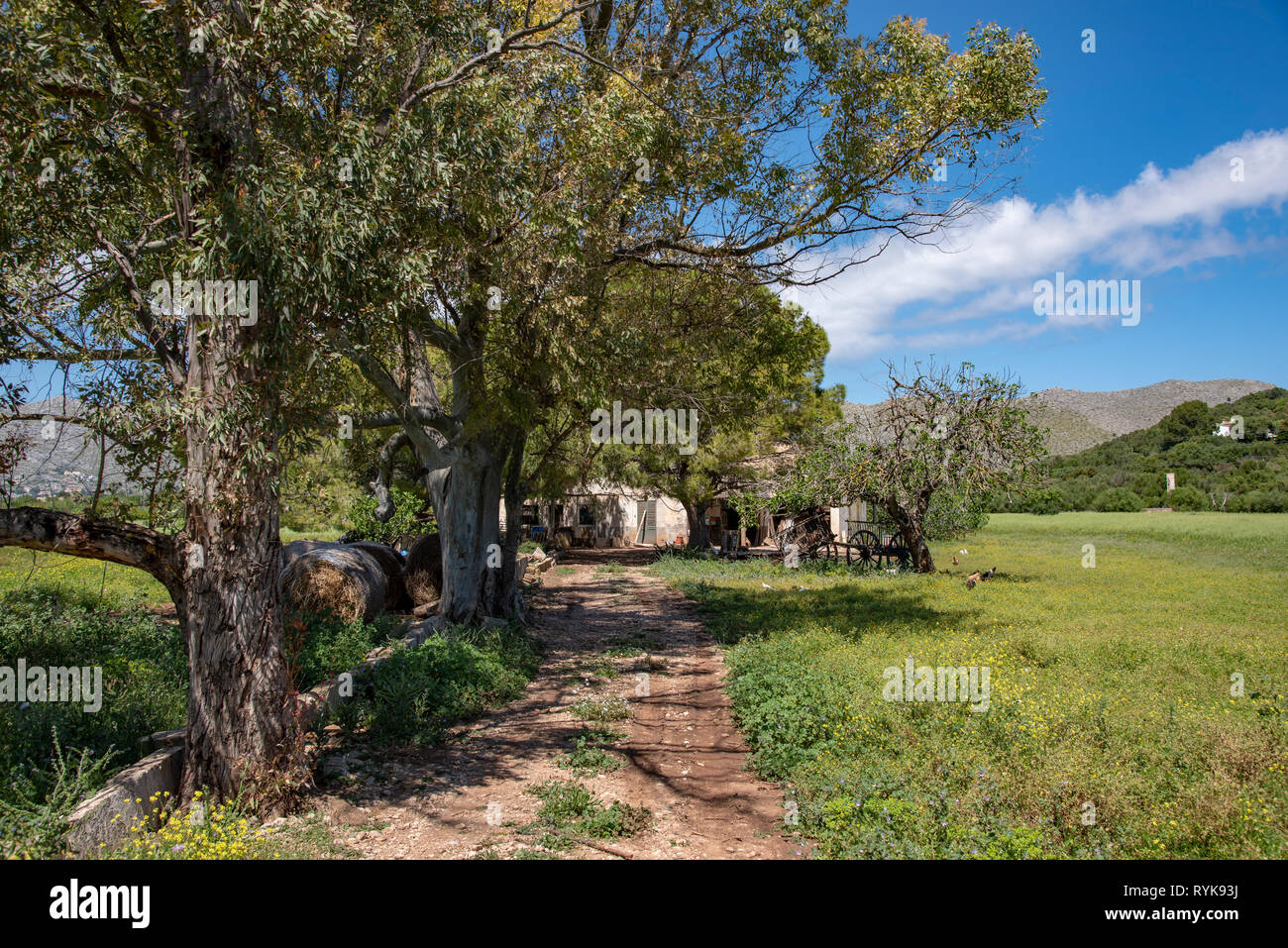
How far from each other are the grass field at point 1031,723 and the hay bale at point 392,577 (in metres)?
6.53

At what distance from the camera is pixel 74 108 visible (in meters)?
5.75

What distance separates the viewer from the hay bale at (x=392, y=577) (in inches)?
597

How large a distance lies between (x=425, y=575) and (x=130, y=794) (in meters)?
10.8

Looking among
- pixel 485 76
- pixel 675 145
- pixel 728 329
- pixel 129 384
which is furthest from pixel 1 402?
pixel 728 329

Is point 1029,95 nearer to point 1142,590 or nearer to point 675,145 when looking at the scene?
point 675,145

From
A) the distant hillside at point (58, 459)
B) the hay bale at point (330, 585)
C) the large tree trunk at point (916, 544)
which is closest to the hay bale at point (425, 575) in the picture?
the hay bale at point (330, 585)

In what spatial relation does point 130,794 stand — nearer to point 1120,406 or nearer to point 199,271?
point 199,271

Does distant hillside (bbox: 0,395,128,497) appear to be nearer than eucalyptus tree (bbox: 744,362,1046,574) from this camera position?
Yes

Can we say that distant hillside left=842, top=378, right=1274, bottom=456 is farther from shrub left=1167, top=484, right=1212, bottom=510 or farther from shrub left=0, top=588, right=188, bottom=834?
shrub left=0, top=588, right=188, bottom=834

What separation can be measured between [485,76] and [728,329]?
6.17 metres

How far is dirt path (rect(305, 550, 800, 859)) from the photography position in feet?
17.4

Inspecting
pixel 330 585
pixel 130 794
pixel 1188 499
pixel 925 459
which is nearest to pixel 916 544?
pixel 925 459

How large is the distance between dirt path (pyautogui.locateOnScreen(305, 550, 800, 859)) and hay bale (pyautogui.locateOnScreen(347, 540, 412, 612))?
4747 mm

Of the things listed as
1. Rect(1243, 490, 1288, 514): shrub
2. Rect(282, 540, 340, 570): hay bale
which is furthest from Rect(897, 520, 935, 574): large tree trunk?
Rect(1243, 490, 1288, 514): shrub
